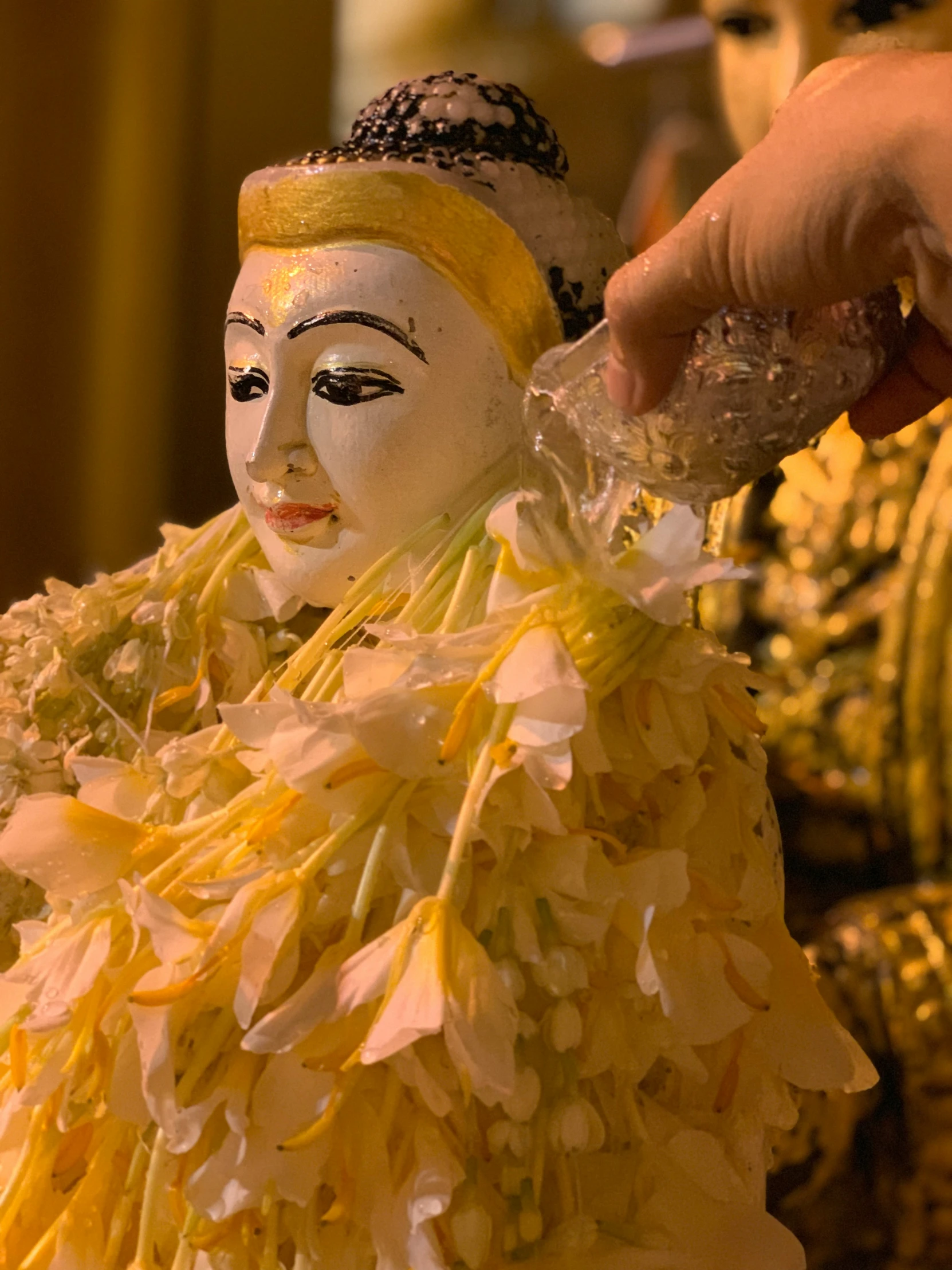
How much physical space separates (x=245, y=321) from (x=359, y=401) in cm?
7

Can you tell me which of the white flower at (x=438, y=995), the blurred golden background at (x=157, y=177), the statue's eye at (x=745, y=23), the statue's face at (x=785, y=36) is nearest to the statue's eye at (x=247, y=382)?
the white flower at (x=438, y=995)

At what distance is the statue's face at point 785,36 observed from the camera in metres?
0.96

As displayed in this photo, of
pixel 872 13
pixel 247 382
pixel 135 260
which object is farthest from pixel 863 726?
pixel 135 260

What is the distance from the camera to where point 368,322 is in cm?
53

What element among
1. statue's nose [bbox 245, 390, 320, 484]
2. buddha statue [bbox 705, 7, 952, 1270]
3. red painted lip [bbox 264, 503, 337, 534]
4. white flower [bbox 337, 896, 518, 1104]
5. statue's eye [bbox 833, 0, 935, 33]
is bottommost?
buddha statue [bbox 705, 7, 952, 1270]

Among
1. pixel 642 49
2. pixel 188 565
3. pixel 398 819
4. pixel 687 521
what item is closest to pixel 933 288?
pixel 687 521

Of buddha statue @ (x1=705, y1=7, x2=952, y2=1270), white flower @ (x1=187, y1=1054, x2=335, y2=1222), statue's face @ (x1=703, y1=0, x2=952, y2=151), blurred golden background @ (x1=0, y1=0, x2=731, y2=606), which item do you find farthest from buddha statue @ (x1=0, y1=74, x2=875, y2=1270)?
blurred golden background @ (x1=0, y1=0, x2=731, y2=606)

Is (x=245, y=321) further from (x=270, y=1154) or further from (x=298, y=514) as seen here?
(x=270, y=1154)

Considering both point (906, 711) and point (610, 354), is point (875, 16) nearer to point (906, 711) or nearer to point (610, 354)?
point (906, 711)

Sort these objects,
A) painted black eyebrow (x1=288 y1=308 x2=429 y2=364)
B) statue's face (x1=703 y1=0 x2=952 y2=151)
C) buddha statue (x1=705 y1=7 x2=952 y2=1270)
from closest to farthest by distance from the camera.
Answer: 1. painted black eyebrow (x1=288 y1=308 x2=429 y2=364)
2. buddha statue (x1=705 y1=7 x2=952 y2=1270)
3. statue's face (x1=703 y1=0 x2=952 y2=151)

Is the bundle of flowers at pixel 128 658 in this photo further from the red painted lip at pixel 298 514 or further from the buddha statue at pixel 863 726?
the buddha statue at pixel 863 726

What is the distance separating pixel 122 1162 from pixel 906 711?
2.33ft

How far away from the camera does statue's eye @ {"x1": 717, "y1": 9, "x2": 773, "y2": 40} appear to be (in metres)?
1.02

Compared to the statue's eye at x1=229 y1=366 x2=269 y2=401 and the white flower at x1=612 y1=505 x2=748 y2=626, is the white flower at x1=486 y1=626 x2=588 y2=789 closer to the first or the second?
the white flower at x1=612 y1=505 x2=748 y2=626
